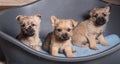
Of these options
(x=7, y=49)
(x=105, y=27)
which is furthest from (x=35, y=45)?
(x=105, y=27)

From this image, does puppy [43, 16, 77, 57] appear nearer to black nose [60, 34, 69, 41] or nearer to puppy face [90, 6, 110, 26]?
black nose [60, 34, 69, 41]

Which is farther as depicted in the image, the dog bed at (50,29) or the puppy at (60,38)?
the puppy at (60,38)

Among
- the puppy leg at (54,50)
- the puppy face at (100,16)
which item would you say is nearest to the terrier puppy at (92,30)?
the puppy face at (100,16)

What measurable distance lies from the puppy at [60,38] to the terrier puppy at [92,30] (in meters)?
0.12

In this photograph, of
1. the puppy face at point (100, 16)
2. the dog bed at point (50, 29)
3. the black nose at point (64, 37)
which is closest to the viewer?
the dog bed at point (50, 29)

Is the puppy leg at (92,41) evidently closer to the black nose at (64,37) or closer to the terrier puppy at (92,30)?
the terrier puppy at (92,30)

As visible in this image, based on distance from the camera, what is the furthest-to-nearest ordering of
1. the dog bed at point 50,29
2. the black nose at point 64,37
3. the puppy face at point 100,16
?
the puppy face at point 100,16 → the black nose at point 64,37 → the dog bed at point 50,29

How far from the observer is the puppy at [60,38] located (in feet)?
4.71

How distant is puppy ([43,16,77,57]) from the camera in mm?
1436

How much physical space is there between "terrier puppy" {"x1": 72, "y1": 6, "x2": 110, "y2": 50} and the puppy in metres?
0.12

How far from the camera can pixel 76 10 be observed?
1.91 metres

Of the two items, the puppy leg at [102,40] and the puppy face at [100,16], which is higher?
the puppy face at [100,16]

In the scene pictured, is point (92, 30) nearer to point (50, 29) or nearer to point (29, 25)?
point (50, 29)

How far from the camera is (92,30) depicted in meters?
1.72
